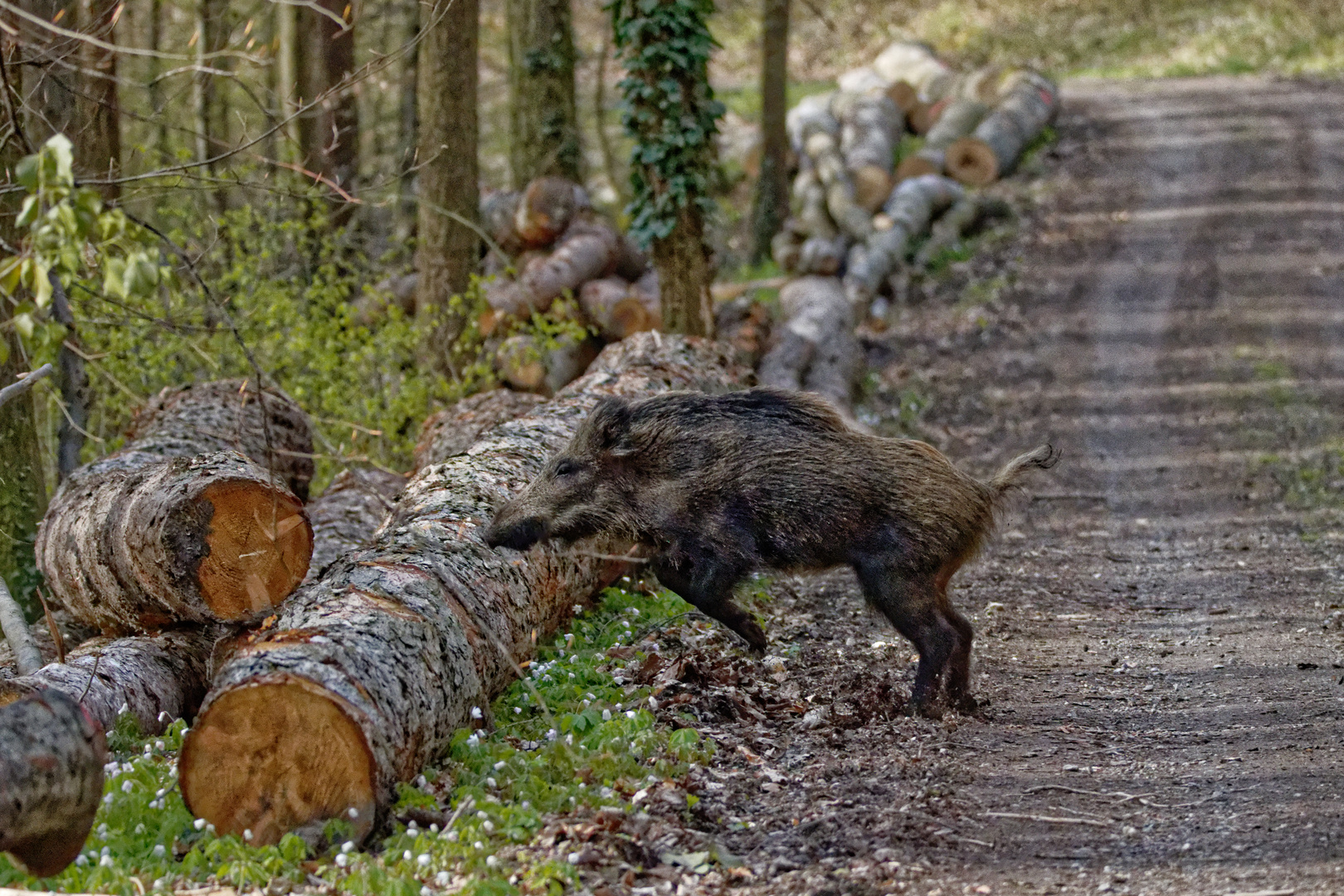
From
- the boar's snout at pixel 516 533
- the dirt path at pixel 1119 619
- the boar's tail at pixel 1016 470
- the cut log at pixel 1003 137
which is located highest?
the cut log at pixel 1003 137

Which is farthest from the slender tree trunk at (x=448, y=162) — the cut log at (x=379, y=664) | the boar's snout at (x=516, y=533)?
the boar's snout at (x=516, y=533)

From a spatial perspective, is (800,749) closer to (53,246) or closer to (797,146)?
(53,246)

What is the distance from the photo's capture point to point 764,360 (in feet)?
47.5

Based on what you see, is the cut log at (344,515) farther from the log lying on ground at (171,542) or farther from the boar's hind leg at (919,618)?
the boar's hind leg at (919,618)

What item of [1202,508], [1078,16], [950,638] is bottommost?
[1202,508]

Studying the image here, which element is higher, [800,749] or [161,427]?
[161,427]

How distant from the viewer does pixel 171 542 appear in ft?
21.6

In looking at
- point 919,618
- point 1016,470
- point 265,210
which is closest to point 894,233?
point 265,210

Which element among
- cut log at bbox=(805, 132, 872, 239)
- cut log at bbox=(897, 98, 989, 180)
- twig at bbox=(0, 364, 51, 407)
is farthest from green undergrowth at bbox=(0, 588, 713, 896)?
cut log at bbox=(897, 98, 989, 180)

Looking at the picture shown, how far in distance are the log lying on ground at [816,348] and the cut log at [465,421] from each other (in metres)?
3.67

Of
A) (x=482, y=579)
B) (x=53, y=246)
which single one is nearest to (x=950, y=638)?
(x=482, y=579)

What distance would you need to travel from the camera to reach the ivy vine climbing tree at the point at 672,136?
11.6 m

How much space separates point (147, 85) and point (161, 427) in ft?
12.1

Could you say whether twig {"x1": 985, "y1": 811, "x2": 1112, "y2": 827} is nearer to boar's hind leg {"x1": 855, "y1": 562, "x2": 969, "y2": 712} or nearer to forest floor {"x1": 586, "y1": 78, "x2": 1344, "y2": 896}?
forest floor {"x1": 586, "y1": 78, "x2": 1344, "y2": 896}
